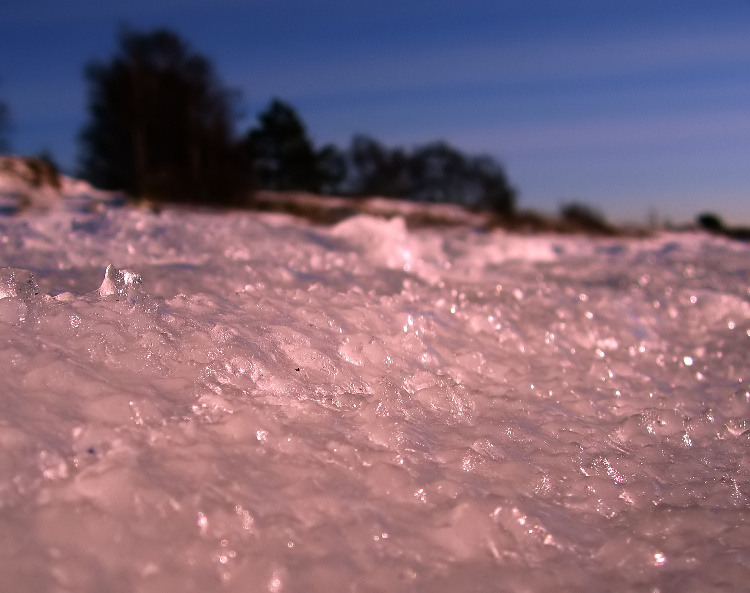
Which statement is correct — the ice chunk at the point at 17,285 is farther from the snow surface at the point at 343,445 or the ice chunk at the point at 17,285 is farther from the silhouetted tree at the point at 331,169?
the silhouetted tree at the point at 331,169

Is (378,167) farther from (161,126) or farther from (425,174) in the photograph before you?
(161,126)

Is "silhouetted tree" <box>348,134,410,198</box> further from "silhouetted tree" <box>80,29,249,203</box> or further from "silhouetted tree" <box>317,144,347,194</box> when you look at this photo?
"silhouetted tree" <box>80,29,249,203</box>

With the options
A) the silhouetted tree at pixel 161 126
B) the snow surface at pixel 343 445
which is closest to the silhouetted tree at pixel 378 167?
the silhouetted tree at pixel 161 126

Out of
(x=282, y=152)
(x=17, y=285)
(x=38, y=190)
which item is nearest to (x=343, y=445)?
(x=17, y=285)

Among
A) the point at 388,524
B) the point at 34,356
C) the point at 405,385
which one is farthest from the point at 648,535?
the point at 34,356

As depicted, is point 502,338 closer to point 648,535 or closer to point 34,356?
point 648,535
